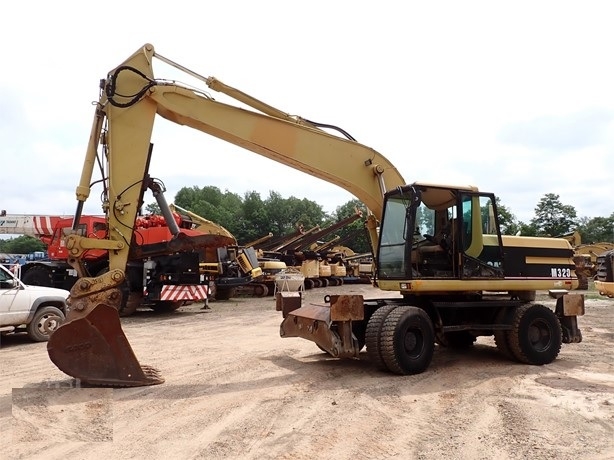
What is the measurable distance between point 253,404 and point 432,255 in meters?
3.65

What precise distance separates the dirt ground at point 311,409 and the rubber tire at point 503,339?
8.5 inches

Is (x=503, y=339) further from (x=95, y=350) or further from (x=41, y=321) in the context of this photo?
(x=41, y=321)

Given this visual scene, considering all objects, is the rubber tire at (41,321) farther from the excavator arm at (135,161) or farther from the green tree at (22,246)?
the green tree at (22,246)

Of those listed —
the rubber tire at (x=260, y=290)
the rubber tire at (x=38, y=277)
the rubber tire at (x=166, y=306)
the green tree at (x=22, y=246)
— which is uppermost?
the green tree at (x=22, y=246)

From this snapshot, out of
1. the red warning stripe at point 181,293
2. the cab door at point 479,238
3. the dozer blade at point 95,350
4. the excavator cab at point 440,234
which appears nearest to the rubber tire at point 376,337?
the excavator cab at point 440,234

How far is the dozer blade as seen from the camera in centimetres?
596

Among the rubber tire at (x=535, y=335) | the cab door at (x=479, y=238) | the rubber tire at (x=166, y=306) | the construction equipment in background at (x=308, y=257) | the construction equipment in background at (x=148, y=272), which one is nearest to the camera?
the cab door at (x=479, y=238)

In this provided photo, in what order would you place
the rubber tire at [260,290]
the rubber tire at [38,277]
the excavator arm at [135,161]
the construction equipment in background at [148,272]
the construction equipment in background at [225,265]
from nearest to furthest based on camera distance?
the excavator arm at [135,161], the construction equipment in background at [148,272], the rubber tire at [38,277], the construction equipment in background at [225,265], the rubber tire at [260,290]

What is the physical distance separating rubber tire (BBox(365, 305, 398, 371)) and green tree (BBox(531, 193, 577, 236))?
2636 inches

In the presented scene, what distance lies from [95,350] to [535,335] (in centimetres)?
657

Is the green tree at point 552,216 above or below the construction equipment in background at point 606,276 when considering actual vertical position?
above

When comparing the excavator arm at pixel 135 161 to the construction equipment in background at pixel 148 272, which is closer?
the excavator arm at pixel 135 161

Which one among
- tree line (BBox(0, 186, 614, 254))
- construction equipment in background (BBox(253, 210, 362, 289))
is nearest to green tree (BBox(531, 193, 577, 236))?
tree line (BBox(0, 186, 614, 254))

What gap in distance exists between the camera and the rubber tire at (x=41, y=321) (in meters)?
10.1
